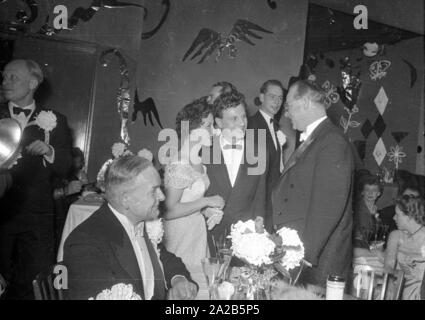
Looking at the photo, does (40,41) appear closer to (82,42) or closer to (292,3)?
(82,42)

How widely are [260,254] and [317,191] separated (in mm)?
840

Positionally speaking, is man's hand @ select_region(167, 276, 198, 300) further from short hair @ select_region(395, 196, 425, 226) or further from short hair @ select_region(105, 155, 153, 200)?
short hair @ select_region(395, 196, 425, 226)

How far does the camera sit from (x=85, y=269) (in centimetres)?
128

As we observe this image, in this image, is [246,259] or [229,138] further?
[229,138]

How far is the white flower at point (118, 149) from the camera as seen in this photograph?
3365mm

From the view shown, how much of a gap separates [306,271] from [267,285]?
2.89ft

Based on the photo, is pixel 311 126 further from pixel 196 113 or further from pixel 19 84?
pixel 19 84

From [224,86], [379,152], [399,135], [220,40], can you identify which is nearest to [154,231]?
[224,86]

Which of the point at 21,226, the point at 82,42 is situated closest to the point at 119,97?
the point at 82,42

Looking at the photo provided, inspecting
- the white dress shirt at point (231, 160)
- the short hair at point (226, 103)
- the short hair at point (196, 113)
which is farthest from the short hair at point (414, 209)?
the short hair at point (196, 113)

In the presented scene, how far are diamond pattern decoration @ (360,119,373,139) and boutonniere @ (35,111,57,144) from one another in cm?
251

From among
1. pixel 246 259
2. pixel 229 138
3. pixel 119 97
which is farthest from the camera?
pixel 119 97

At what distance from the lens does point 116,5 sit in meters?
3.40

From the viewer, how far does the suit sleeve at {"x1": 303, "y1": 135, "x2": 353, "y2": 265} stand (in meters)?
1.92
